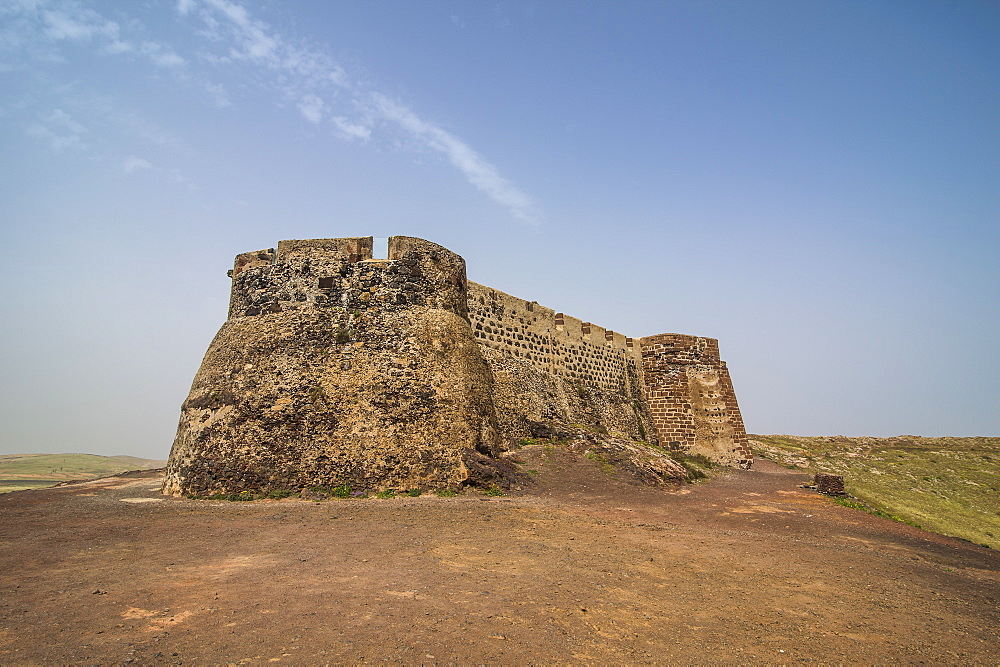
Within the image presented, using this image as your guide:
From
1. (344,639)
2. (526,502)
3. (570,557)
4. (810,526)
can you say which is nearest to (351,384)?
(526,502)

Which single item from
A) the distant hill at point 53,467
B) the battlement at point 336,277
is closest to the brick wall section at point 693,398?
the battlement at point 336,277

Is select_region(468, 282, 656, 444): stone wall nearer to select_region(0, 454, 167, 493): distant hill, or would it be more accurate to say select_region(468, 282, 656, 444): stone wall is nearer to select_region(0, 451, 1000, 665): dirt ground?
select_region(0, 451, 1000, 665): dirt ground

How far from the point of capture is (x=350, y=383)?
33.7ft

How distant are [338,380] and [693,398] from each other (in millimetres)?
15928

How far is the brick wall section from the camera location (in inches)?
801

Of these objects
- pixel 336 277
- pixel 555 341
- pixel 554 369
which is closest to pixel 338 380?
pixel 336 277

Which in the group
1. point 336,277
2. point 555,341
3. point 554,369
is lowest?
point 554,369

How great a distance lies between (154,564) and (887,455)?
29013mm

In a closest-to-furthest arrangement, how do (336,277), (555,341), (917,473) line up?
(336,277), (555,341), (917,473)

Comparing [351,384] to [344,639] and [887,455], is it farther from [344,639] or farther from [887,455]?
[887,455]

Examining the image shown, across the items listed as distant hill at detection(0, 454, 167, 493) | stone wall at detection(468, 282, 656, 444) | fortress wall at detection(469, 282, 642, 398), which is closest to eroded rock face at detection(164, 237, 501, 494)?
fortress wall at detection(469, 282, 642, 398)

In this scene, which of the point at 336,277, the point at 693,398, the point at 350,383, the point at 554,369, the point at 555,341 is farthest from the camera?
the point at 693,398

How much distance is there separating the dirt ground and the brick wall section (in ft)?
40.7

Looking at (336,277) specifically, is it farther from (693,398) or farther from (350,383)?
(693,398)
